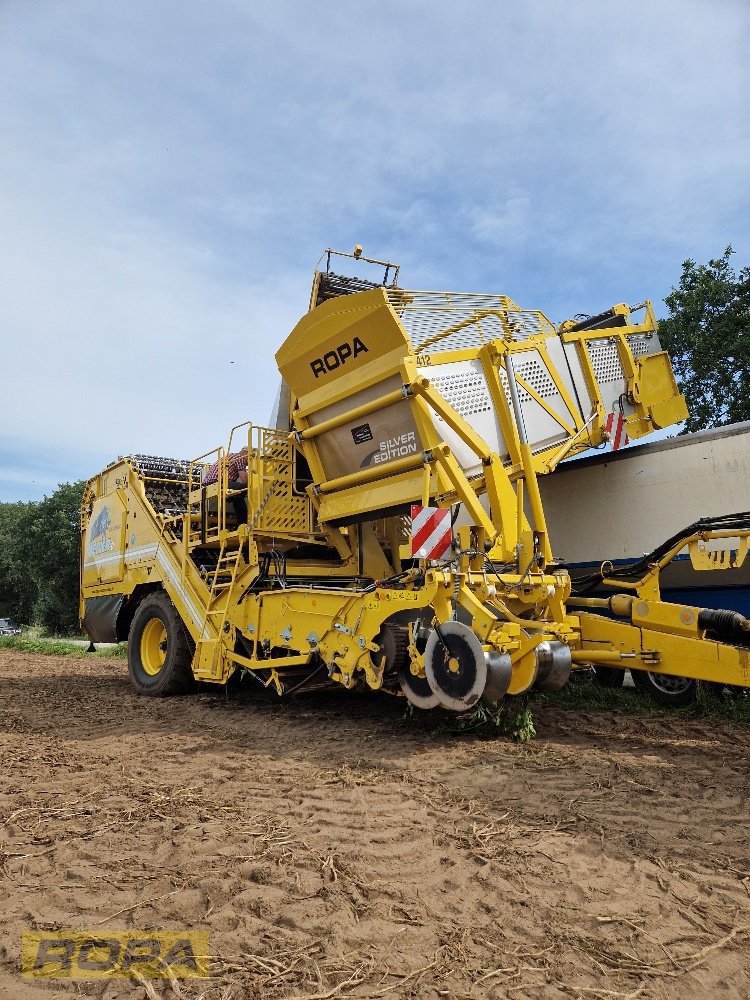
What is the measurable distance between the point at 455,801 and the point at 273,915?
61.0 inches

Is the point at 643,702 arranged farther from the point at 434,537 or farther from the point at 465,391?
the point at 465,391

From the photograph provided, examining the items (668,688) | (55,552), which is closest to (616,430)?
(668,688)

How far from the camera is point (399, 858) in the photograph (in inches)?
130

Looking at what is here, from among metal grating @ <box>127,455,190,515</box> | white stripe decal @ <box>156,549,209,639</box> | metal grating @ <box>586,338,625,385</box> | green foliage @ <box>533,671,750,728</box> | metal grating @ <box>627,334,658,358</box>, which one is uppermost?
metal grating @ <box>627,334,658,358</box>

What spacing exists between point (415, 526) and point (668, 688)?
3.10 meters

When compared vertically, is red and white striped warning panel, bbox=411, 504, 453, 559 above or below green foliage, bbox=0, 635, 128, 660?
above

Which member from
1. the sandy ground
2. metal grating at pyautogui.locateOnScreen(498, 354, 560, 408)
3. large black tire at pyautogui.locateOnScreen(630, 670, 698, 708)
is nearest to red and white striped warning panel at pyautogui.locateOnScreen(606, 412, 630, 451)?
metal grating at pyautogui.locateOnScreen(498, 354, 560, 408)

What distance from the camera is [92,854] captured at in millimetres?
3434

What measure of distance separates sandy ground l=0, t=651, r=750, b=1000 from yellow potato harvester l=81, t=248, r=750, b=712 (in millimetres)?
709

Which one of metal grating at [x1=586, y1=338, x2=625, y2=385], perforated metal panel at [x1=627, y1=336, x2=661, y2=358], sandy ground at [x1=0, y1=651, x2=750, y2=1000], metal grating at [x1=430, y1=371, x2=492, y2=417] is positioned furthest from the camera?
perforated metal panel at [x1=627, y1=336, x2=661, y2=358]

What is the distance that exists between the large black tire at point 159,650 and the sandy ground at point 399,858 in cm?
203

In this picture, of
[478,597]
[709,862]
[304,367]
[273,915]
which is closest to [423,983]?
[273,915]

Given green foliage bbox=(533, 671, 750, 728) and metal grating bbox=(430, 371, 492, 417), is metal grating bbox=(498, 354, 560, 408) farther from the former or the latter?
green foliage bbox=(533, 671, 750, 728)

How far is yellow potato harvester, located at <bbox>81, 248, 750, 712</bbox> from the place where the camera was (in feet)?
17.5
